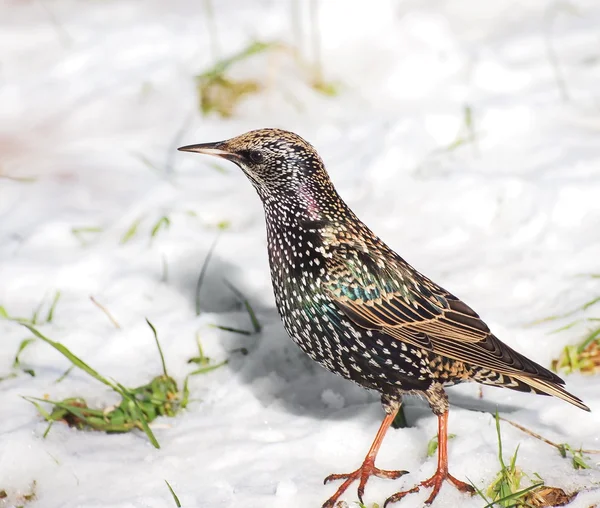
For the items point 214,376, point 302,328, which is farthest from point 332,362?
point 214,376

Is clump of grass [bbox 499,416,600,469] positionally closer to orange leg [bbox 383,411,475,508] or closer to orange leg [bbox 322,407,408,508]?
orange leg [bbox 383,411,475,508]

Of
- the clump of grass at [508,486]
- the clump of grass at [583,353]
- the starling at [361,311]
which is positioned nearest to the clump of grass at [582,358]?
the clump of grass at [583,353]

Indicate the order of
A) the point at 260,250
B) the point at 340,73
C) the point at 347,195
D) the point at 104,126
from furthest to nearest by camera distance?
the point at 340,73, the point at 104,126, the point at 347,195, the point at 260,250

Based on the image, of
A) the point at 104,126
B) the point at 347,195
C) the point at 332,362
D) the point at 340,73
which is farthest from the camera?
the point at 340,73

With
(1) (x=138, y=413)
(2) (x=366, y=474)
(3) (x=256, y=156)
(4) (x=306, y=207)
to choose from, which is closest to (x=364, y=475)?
(2) (x=366, y=474)

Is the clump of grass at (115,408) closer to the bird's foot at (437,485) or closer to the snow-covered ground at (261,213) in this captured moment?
the snow-covered ground at (261,213)

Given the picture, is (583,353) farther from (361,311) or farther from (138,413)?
(138,413)

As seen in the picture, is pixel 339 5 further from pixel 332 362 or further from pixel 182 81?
pixel 332 362
